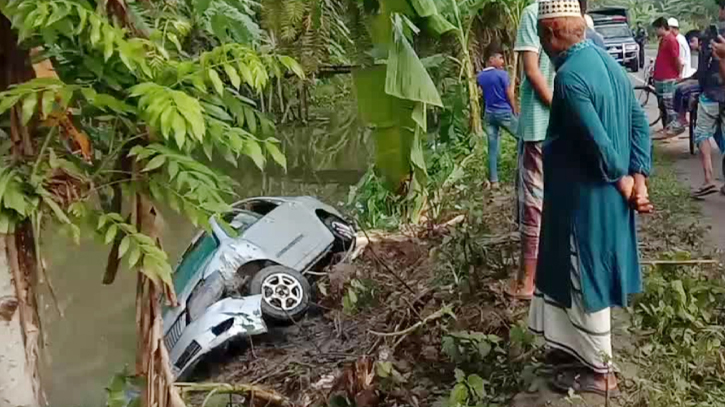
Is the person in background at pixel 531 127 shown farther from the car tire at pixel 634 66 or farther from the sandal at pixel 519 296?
the car tire at pixel 634 66

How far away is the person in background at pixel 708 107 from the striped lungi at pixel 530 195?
10.3 feet

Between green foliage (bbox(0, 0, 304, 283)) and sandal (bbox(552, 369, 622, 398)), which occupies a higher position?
green foliage (bbox(0, 0, 304, 283))

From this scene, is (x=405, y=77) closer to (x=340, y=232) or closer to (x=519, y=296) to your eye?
(x=519, y=296)

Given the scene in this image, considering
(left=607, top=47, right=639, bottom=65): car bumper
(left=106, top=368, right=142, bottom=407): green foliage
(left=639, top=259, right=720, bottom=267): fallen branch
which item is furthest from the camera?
(left=607, top=47, right=639, bottom=65): car bumper

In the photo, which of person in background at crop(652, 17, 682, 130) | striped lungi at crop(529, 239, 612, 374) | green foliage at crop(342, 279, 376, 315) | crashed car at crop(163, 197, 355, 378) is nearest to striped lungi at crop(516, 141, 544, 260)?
striped lungi at crop(529, 239, 612, 374)

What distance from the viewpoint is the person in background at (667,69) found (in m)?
10.4

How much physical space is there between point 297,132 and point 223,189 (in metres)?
19.9

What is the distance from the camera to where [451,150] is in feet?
39.6

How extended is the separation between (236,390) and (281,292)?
7.64 ft

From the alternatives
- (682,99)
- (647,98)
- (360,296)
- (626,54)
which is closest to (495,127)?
(682,99)

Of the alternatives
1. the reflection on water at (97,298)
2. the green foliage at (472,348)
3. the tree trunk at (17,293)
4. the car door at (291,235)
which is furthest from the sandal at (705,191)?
the tree trunk at (17,293)

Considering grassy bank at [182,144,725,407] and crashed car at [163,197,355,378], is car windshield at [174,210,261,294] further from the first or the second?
grassy bank at [182,144,725,407]

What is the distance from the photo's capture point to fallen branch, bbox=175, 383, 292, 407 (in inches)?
191

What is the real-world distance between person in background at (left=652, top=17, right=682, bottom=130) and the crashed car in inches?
180
